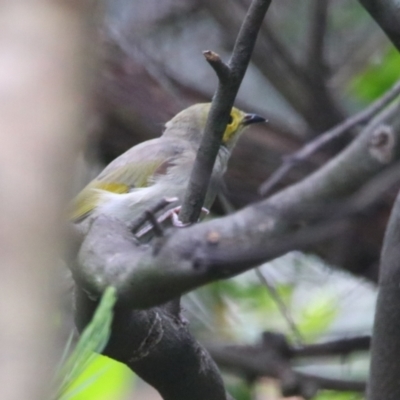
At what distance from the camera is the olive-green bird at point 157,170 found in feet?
12.6

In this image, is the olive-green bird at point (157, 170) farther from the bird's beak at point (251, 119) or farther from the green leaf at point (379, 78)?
the green leaf at point (379, 78)

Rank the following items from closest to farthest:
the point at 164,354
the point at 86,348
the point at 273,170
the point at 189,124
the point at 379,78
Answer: the point at 86,348
the point at 164,354
the point at 189,124
the point at 273,170
the point at 379,78

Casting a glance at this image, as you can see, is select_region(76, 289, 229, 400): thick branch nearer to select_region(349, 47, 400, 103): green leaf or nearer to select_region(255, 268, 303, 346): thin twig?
select_region(255, 268, 303, 346): thin twig

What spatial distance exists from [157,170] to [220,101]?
6.12 ft

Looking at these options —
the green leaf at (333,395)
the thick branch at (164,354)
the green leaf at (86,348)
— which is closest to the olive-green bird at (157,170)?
the green leaf at (333,395)

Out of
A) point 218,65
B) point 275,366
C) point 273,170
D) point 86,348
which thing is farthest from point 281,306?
point 86,348

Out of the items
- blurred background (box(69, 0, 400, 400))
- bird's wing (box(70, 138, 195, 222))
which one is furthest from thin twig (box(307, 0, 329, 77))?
bird's wing (box(70, 138, 195, 222))

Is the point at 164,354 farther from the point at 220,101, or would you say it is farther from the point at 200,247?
the point at 200,247

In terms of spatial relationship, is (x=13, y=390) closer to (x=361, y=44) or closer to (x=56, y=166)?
(x=56, y=166)

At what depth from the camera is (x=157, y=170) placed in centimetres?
414

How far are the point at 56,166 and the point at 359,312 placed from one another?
3922 mm

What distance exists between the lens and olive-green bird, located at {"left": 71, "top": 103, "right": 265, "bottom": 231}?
383 centimetres

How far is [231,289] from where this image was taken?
15.0 feet

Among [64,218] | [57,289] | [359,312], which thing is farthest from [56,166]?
[359,312]
